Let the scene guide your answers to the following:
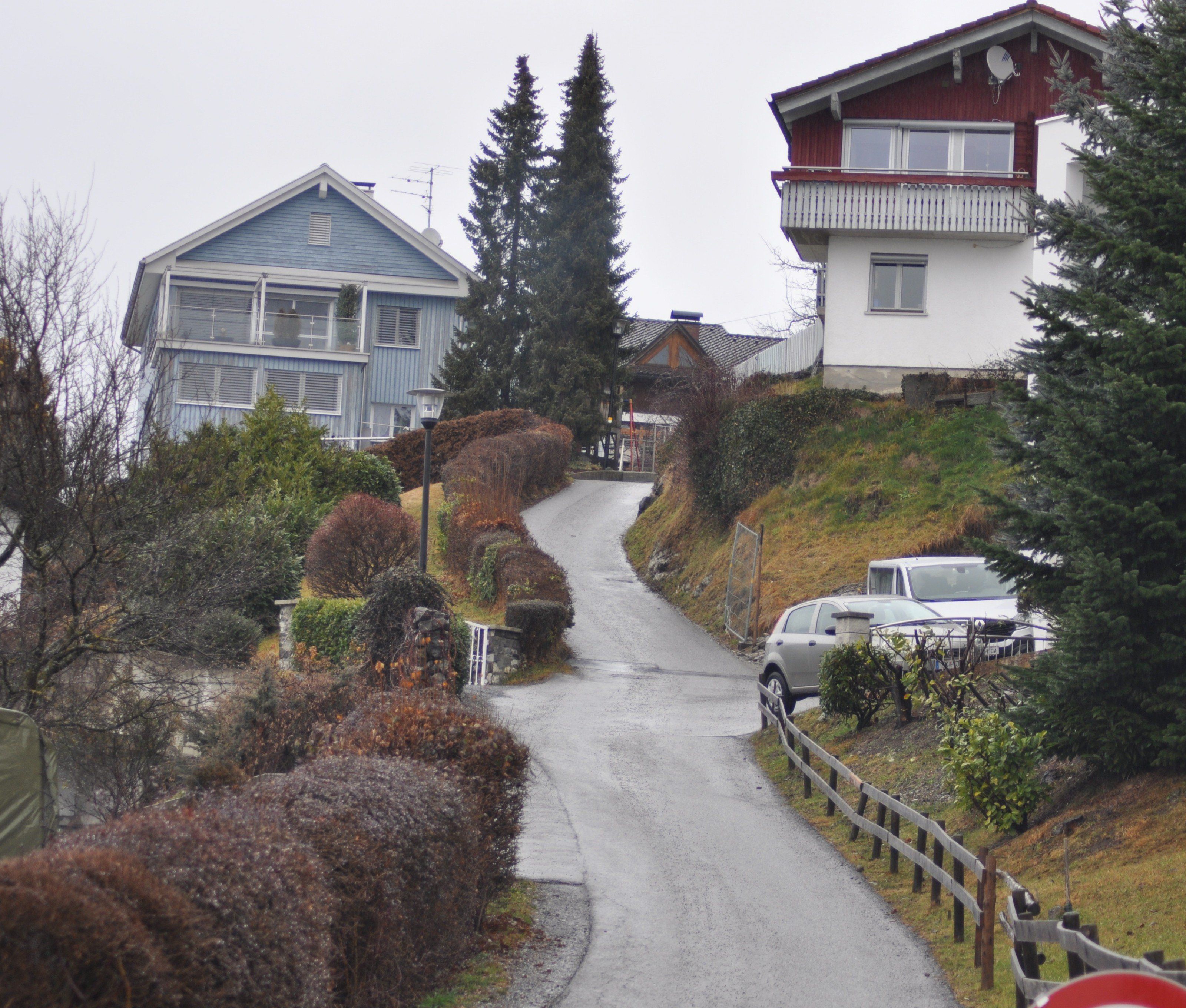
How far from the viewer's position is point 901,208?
29672mm

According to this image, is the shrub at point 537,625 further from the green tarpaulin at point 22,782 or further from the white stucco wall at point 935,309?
the green tarpaulin at point 22,782

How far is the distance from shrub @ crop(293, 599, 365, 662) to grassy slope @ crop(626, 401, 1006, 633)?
8183mm

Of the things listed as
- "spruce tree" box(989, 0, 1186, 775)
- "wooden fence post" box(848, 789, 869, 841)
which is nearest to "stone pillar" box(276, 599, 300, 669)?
"wooden fence post" box(848, 789, 869, 841)

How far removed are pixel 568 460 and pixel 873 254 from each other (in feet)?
57.2

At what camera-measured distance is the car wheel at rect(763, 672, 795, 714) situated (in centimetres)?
1745

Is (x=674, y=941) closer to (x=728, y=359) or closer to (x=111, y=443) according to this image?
(x=111, y=443)

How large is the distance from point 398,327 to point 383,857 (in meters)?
41.9

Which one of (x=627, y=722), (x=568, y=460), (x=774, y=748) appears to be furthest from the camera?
(x=568, y=460)

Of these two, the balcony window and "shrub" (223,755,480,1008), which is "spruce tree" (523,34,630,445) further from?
"shrub" (223,755,480,1008)

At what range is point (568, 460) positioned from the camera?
149ft

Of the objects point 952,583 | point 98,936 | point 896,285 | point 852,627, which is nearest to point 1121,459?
point 852,627

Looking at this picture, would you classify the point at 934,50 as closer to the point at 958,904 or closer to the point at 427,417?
the point at 427,417

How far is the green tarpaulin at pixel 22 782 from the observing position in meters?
10.6

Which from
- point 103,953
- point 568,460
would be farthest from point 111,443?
point 568,460
